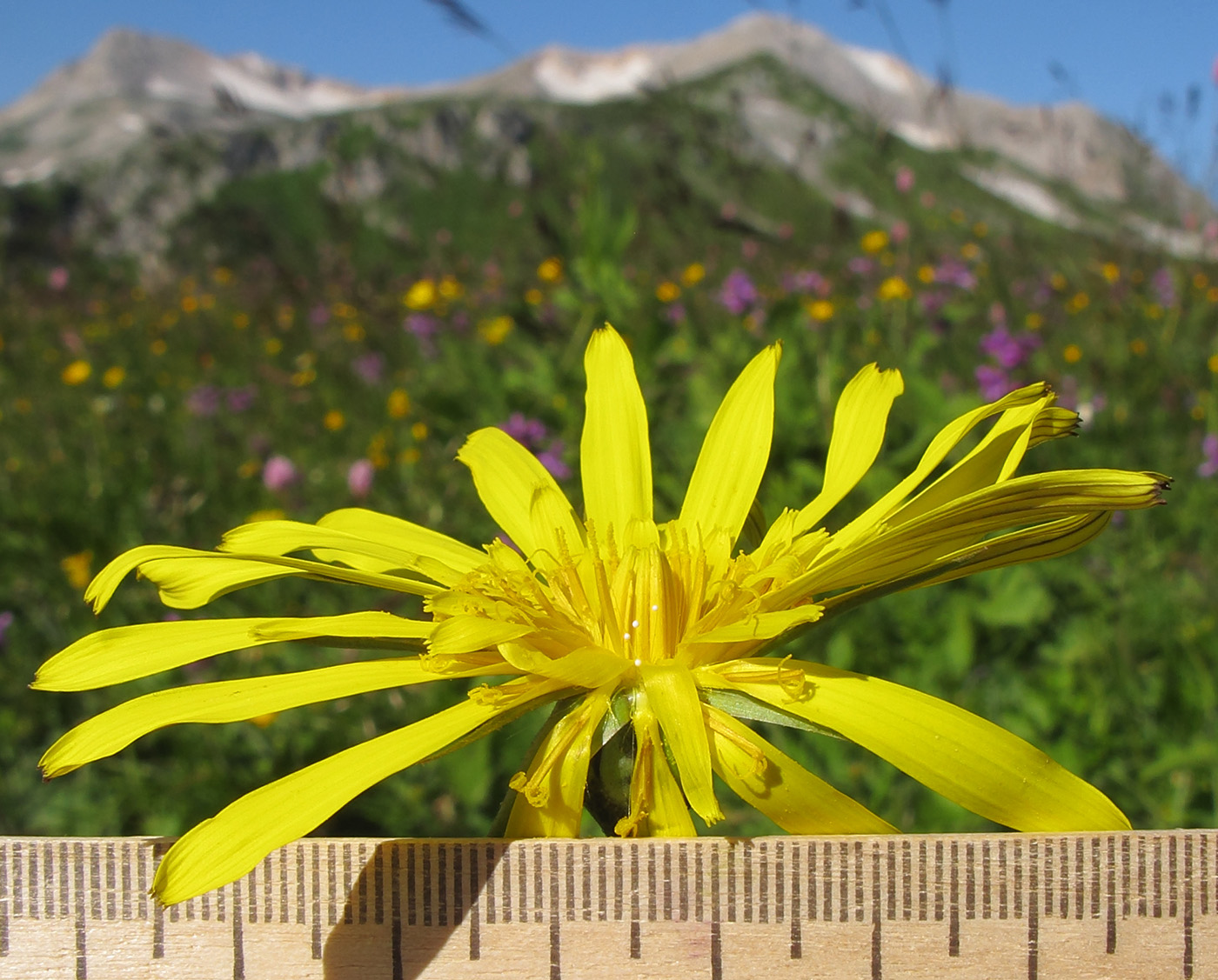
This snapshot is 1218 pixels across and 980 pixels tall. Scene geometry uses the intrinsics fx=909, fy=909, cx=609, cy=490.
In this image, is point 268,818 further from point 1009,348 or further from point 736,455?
point 1009,348

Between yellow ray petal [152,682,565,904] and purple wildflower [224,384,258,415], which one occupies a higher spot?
purple wildflower [224,384,258,415]

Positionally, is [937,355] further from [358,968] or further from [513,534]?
[358,968]

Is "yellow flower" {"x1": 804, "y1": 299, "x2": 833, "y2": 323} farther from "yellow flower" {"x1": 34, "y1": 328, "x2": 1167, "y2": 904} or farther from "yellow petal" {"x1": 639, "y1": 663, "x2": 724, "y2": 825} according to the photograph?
"yellow petal" {"x1": 639, "y1": 663, "x2": 724, "y2": 825}

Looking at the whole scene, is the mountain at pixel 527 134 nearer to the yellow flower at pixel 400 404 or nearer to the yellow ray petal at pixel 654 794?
the yellow flower at pixel 400 404

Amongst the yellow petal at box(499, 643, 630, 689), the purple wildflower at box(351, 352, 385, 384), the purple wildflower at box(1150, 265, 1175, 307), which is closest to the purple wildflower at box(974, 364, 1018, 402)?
the purple wildflower at box(1150, 265, 1175, 307)

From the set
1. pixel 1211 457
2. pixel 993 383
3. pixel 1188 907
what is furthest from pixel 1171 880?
pixel 993 383

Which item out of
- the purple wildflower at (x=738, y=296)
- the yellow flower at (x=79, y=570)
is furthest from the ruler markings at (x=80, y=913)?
the purple wildflower at (x=738, y=296)

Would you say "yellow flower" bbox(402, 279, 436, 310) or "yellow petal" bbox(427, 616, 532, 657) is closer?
"yellow petal" bbox(427, 616, 532, 657)
